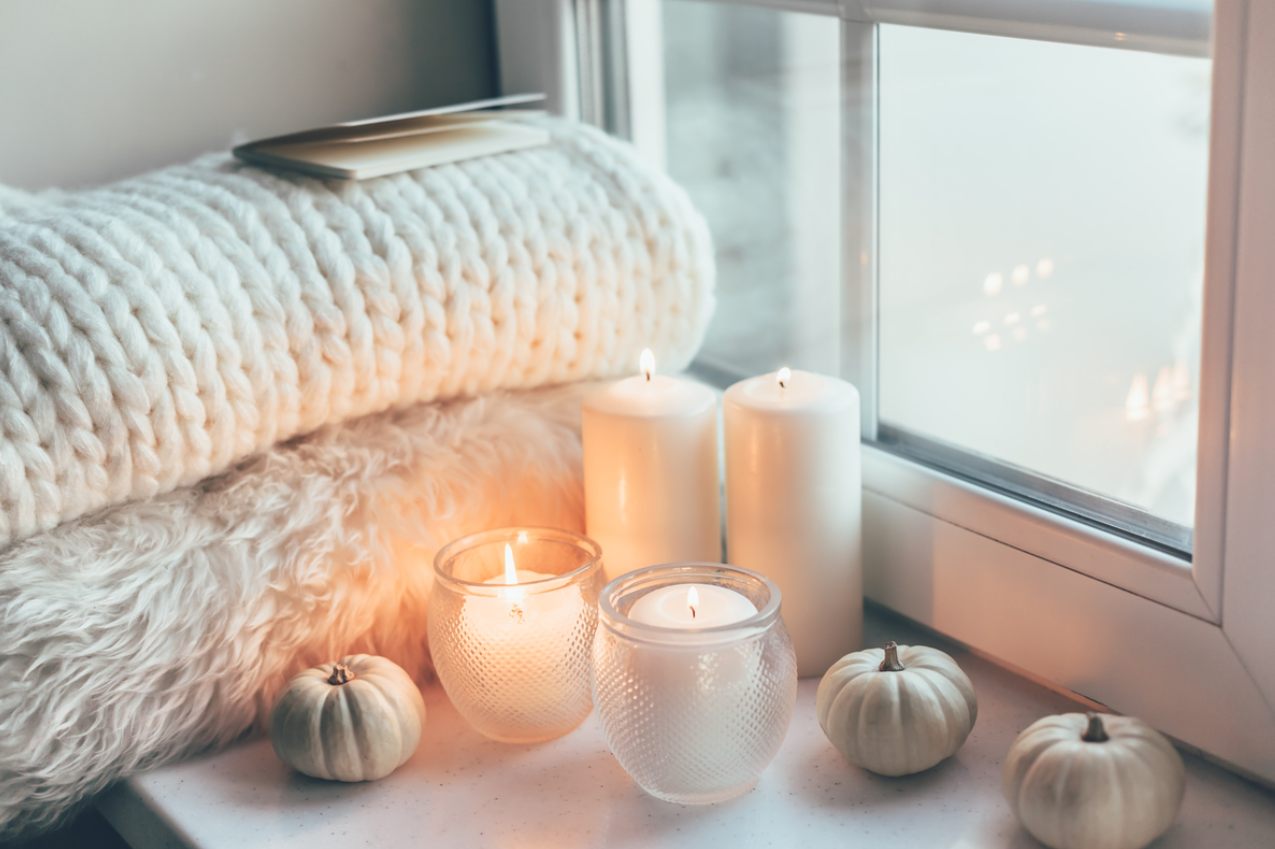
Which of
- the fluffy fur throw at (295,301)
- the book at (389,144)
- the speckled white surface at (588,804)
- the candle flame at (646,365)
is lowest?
the speckled white surface at (588,804)

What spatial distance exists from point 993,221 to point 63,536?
57cm

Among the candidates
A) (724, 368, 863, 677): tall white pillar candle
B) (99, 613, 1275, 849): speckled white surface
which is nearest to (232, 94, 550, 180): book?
(724, 368, 863, 677): tall white pillar candle

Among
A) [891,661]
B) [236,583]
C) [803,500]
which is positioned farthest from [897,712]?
[236,583]

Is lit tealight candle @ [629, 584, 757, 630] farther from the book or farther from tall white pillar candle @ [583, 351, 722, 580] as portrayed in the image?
the book

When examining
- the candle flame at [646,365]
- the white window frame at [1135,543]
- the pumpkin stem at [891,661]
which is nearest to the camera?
the white window frame at [1135,543]

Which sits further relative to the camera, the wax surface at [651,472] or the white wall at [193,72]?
the white wall at [193,72]

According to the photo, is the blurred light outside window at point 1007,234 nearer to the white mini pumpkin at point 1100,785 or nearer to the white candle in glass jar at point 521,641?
the white mini pumpkin at point 1100,785

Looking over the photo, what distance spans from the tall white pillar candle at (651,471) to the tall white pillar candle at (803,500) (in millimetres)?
16

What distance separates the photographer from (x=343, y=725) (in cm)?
67

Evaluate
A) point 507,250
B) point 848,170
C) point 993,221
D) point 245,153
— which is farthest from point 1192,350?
point 245,153

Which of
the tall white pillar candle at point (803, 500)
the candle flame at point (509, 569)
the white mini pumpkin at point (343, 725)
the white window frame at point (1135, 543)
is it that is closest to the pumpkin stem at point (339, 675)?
the white mini pumpkin at point (343, 725)

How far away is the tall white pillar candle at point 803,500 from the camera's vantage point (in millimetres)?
728

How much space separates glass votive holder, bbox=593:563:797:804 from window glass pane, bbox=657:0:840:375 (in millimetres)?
284

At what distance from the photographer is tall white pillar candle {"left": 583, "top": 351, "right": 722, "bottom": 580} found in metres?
0.75
